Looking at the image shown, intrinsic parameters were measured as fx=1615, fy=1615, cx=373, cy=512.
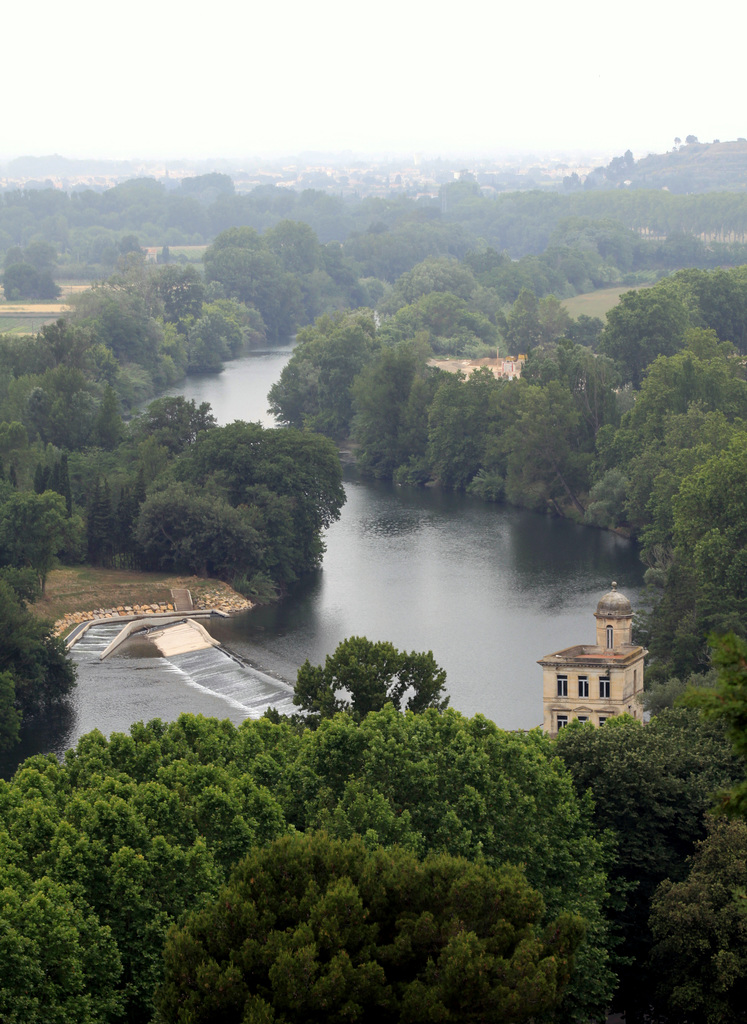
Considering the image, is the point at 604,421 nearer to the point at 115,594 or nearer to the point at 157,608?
the point at 157,608

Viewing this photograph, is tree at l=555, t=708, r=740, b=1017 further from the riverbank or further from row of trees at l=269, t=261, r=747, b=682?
the riverbank

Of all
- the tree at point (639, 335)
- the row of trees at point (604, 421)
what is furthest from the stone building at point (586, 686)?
the tree at point (639, 335)

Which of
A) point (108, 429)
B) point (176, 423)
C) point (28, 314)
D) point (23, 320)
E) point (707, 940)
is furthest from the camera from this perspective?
point (28, 314)

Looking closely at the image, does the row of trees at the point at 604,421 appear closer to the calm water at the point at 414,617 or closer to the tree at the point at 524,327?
the tree at the point at 524,327

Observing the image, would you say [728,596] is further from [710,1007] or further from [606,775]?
[710,1007]

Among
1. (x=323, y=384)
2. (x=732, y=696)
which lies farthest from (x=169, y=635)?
(x=732, y=696)
